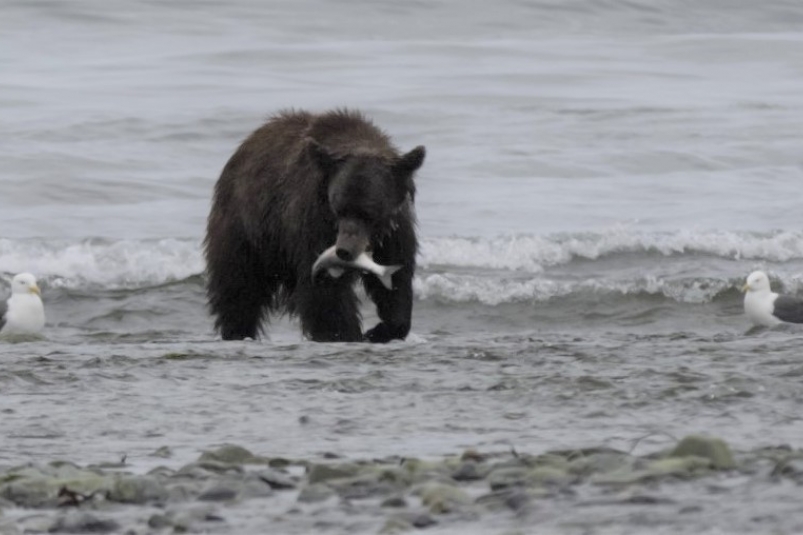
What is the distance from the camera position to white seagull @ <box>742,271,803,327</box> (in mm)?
11367

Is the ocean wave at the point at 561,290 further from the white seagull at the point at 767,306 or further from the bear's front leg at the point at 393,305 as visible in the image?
the bear's front leg at the point at 393,305

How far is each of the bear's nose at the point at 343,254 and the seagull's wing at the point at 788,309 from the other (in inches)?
135

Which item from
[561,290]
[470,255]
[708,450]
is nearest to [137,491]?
[708,450]

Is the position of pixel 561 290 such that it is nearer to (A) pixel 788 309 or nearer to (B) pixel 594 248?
(B) pixel 594 248

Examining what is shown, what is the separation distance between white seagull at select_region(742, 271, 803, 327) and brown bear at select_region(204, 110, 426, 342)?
2.66 metres

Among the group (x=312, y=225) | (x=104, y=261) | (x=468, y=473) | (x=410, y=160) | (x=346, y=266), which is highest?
(x=410, y=160)

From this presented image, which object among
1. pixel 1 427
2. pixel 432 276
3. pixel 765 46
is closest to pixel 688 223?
pixel 432 276

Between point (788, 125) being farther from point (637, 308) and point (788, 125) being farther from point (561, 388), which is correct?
point (561, 388)

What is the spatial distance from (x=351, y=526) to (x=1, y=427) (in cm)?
230

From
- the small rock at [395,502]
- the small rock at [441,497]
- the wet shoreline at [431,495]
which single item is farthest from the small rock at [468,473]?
the small rock at [395,502]

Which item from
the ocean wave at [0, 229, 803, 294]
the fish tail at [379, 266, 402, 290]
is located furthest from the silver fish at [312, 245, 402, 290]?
the ocean wave at [0, 229, 803, 294]

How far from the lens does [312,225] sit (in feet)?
A: 30.5

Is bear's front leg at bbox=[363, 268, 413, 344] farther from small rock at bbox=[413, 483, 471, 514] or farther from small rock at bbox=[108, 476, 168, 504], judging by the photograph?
small rock at bbox=[413, 483, 471, 514]

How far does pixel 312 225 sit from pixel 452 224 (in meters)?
7.11
